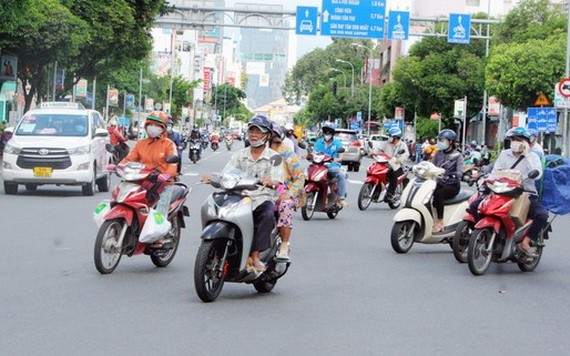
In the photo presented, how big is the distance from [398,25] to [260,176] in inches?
1558

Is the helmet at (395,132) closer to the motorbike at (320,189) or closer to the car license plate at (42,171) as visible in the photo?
the motorbike at (320,189)

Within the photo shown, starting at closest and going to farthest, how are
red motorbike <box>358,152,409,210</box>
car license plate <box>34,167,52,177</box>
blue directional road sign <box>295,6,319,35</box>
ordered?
red motorbike <box>358,152,409,210</box> < car license plate <box>34,167,52,177</box> < blue directional road sign <box>295,6,319,35</box>

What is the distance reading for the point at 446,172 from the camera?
16.0 meters

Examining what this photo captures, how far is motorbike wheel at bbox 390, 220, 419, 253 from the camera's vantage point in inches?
609

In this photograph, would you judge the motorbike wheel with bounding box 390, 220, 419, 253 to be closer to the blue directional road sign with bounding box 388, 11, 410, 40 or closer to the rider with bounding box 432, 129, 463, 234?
the rider with bounding box 432, 129, 463, 234

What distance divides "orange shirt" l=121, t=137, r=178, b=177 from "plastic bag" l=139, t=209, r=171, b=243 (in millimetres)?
695

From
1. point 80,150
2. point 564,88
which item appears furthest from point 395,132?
point 564,88

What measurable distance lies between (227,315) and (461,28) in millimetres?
42424

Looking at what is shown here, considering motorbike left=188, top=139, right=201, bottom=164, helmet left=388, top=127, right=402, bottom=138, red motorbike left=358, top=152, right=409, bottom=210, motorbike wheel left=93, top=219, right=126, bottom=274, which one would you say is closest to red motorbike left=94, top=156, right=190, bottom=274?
motorbike wheel left=93, top=219, right=126, bottom=274

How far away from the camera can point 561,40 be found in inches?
2195

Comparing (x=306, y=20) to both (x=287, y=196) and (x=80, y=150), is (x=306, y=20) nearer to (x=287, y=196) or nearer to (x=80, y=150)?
(x=80, y=150)

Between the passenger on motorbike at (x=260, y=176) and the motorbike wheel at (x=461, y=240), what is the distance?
3.79m

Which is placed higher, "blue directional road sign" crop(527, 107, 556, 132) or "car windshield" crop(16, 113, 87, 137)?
"blue directional road sign" crop(527, 107, 556, 132)

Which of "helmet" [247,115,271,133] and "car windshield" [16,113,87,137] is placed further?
"car windshield" [16,113,87,137]
